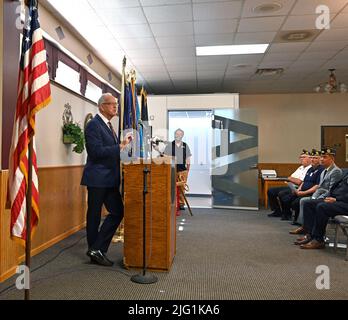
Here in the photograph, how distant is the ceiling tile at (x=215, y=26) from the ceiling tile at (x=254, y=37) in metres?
0.24

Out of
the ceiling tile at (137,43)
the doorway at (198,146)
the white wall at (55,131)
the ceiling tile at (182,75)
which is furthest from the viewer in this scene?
the doorway at (198,146)

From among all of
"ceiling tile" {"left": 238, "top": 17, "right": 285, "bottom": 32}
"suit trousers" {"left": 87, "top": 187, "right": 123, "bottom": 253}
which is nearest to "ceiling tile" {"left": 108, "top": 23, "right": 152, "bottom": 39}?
"ceiling tile" {"left": 238, "top": 17, "right": 285, "bottom": 32}

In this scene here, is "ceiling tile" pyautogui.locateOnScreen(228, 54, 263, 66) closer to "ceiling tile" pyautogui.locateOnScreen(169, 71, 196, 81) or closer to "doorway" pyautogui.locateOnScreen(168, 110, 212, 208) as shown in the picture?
"ceiling tile" pyautogui.locateOnScreen(169, 71, 196, 81)

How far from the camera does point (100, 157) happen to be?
2.82 meters

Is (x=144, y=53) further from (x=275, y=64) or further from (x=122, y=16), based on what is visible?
(x=275, y=64)

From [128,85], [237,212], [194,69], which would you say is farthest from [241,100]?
[128,85]

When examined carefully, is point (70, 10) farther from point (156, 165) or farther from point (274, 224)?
point (274, 224)

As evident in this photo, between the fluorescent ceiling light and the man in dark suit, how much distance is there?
2.63m

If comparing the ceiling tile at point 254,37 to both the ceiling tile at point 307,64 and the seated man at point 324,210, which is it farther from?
the seated man at point 324,210

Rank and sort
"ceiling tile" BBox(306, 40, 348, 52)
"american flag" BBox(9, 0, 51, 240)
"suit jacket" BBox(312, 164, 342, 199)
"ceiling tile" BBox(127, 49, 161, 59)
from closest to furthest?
1. "american flag" BBox(9, 0, 51, 240)
2. "suit jacket" BBox(312, 164, 342, 199)
3. "ceiling tile" BBox(306, 40, 348, 52)
4. "ceiling tile" BBox(127, 49, 161, 59)

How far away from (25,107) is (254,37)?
366cm

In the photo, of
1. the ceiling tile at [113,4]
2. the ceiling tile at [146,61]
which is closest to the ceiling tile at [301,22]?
the ceiling tile at [113,4]

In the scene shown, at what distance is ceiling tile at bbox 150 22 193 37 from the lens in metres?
3.98

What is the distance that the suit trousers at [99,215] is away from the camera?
2.92 metres
